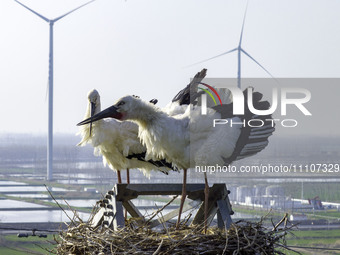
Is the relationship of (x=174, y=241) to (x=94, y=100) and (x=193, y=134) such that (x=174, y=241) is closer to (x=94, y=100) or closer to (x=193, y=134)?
(x=193, y=134)

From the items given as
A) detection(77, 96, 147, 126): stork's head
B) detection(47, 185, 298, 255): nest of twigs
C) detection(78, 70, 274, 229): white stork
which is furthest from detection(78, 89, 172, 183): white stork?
detection(47, 185, 298, 255): nest of twigs

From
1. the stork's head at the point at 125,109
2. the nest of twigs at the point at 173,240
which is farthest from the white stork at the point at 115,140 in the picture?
the nest of twigs at the point at 173,240

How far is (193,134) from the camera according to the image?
496cm

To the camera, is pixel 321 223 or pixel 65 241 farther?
pixel 321 223

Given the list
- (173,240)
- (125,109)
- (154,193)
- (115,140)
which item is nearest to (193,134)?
(125,109)

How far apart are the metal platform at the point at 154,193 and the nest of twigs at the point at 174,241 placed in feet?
0.31

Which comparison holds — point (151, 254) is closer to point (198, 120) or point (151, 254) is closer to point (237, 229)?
point (237, 229)

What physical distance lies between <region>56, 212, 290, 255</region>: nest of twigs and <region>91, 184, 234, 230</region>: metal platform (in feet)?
0.31

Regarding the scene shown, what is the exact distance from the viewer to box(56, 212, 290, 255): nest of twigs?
409 cm

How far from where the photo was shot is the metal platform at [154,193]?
4.40 m

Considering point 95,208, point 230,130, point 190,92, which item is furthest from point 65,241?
point 190,92

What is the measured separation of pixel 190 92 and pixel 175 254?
1831 mm

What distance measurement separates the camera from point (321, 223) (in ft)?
134

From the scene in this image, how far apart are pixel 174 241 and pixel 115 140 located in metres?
2.84
